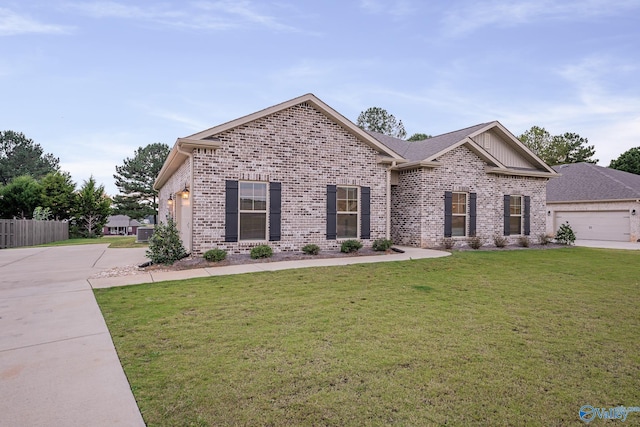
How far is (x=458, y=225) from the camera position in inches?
556

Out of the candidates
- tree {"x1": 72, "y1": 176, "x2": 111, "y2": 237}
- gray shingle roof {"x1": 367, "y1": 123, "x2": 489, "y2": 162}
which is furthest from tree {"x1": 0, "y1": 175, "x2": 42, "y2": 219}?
gray shingle roof {"x1": 367, "y1": 123, "x2": 489, "y2": 162}

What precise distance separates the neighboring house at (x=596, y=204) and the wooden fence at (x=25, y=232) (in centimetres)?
3300

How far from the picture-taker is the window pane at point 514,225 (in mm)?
15539

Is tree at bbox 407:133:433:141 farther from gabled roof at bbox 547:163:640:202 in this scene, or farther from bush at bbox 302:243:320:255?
bush at bbox 302:243:320:255

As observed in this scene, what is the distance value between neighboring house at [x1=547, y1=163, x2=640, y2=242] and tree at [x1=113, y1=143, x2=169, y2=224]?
40610mm

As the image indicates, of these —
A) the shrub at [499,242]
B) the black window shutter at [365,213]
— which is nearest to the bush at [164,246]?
the black window shutter at [365,213]

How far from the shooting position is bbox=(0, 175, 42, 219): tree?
77.2ft

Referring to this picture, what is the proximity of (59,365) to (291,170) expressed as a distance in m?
8.27

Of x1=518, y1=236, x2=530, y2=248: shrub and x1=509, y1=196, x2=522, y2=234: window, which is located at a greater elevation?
x1=509, y1=196, x2=522, y2=234: window

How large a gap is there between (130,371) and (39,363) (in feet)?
3.45

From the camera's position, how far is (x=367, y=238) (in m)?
12.0

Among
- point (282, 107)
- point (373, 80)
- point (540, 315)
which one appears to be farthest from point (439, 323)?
point (373, 80)

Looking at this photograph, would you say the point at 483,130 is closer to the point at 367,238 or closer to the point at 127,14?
the point at 367,238

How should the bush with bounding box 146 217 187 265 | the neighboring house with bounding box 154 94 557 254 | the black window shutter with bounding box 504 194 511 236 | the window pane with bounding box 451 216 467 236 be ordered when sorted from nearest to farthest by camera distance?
the bush with bounding box 146 217 187 265
the neighboring house with bounding box 154 94 557 254
the window pane with bounding box 451 216 467 236
the black window shutter with bounding box 504 194 511 236
